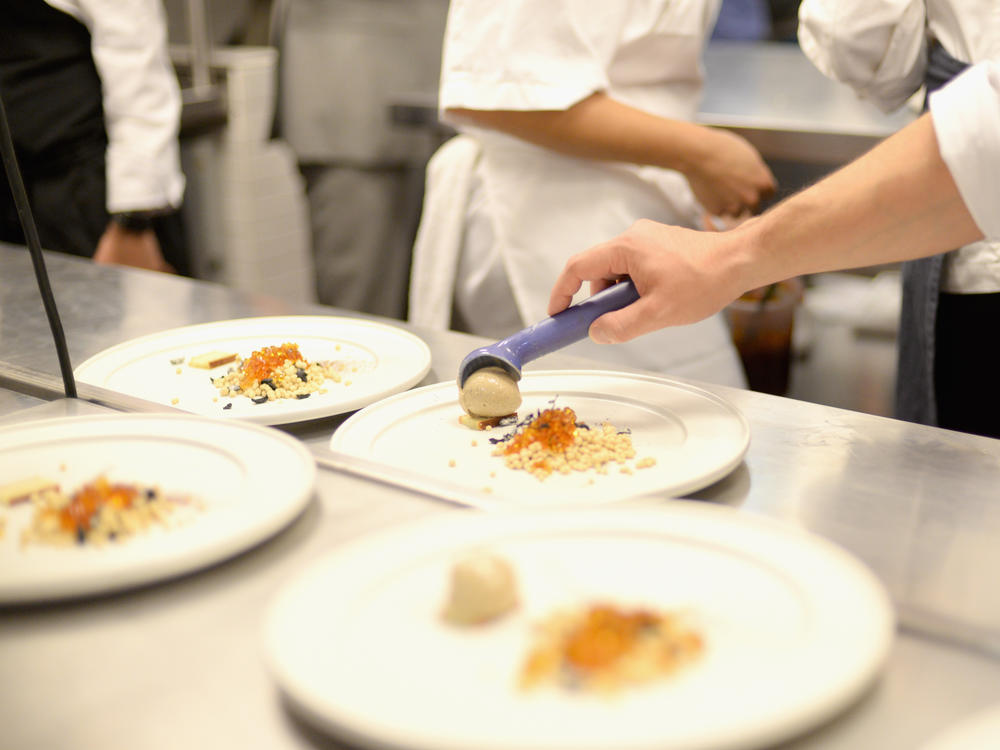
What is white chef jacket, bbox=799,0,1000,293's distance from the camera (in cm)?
123

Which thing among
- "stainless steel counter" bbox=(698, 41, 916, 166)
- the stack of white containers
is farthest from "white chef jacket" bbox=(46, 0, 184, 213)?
"stainless steel counter" bbox=(698, 41, 916, 166)

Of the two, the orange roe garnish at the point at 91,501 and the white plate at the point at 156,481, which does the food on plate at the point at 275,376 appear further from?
the orange roe garnish at the point at 91,501

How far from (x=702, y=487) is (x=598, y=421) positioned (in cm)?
22

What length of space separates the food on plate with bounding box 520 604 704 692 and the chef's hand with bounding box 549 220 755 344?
0.53 metres

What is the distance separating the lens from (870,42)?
1388mm

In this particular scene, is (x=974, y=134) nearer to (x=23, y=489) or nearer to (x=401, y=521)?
(x=401, y=521)

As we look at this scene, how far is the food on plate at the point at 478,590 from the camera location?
0.59 m

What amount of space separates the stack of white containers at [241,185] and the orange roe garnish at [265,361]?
8.85 feet

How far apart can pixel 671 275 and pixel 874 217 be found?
0.22 m

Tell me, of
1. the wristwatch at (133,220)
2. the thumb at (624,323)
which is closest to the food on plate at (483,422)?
the thumb at (624,323)

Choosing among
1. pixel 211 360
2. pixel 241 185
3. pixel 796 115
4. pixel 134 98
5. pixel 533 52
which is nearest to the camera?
pixel 211 360

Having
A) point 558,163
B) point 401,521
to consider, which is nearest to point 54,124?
point 558,163

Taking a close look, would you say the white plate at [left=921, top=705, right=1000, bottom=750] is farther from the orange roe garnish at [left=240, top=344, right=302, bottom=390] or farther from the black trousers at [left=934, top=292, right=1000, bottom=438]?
the black trousers at [left=934, top=292, right=1000, bottom=438]

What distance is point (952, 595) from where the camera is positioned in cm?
69
